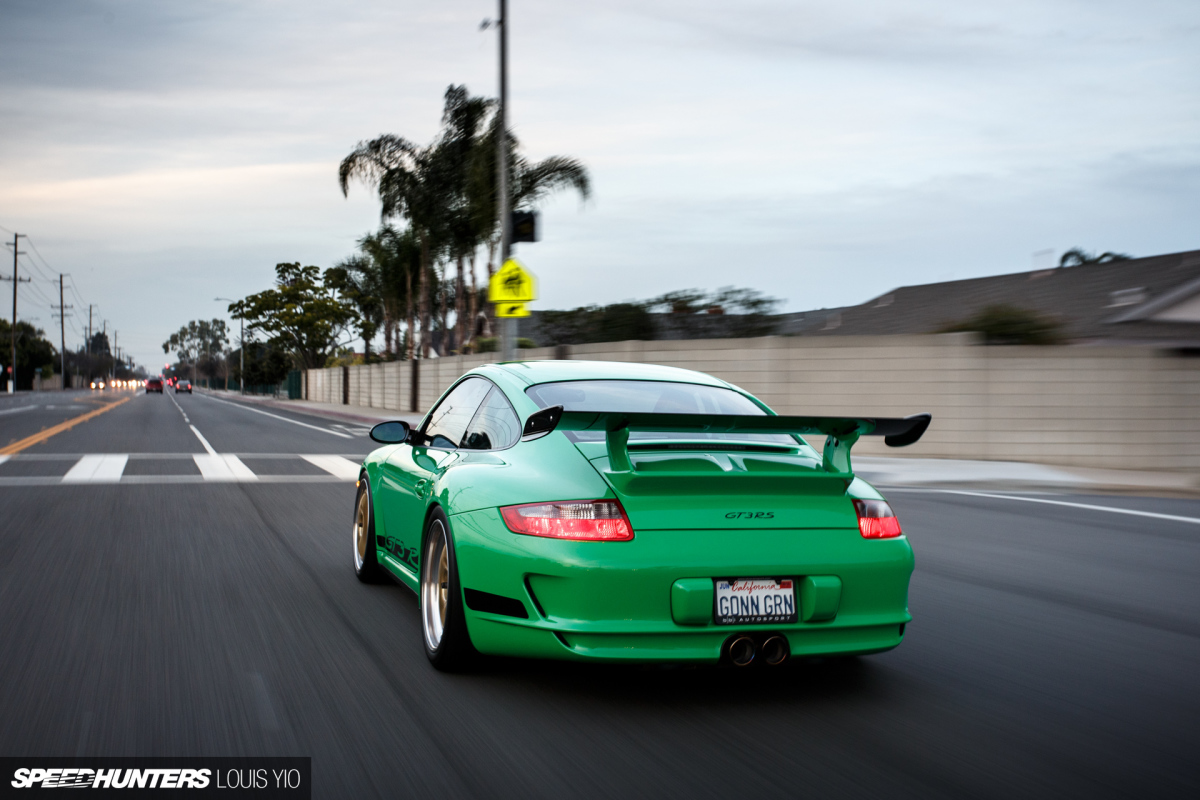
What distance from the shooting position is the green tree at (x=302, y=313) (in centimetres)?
7450

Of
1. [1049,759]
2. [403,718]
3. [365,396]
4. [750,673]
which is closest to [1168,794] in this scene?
[1049,759]

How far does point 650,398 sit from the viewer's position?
5395 mm

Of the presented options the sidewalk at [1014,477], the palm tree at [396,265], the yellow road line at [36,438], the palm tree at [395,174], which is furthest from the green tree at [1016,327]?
the palm tree at [396,265]

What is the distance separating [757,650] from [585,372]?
1.98 metres

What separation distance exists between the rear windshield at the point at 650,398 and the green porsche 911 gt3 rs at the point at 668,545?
0.26 meters

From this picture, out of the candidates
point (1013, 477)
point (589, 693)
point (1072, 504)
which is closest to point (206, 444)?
point (1013, 477)

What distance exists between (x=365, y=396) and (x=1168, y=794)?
1950 inches

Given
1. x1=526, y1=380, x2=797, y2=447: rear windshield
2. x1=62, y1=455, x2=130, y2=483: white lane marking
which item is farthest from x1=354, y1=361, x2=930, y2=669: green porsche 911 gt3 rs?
x1=62, y1=455, x2=130, y2=483: white lane marking

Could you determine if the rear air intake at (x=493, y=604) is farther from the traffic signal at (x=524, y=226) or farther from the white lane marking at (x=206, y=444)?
the white lane marking at (x=206, y=444)

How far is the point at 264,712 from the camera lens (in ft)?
13.4

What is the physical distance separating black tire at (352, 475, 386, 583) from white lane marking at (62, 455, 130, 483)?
752 centimetres

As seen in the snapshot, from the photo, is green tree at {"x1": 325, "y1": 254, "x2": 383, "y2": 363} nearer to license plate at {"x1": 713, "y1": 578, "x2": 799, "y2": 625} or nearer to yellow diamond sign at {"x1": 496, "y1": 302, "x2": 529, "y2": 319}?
yellow diamond sign at {"x1": 496, "y1": 302, "x2": 529, "y2": 319}

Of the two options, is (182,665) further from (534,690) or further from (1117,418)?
(1117,418)

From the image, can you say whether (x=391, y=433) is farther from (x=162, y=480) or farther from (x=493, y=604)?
(x=162, y=480)
